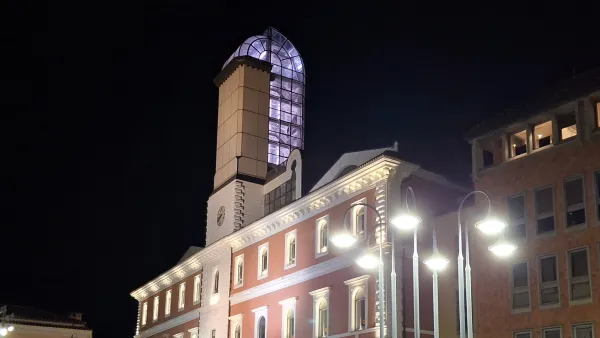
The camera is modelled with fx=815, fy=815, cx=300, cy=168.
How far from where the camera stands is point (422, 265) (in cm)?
3562

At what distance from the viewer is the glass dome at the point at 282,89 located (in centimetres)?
5856

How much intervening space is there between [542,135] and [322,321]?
13.8 m

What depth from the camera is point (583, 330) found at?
2798 cm

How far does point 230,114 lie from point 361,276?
821 inches

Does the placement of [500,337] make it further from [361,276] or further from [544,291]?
[361,276]

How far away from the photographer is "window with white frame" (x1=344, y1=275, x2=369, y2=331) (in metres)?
35.5

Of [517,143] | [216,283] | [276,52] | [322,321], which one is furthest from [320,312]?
[276,52]

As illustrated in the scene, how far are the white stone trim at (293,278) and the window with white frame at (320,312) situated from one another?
890 millimetres

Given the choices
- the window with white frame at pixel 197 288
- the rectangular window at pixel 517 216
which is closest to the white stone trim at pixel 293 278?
the window with white frame at pixel 197 288

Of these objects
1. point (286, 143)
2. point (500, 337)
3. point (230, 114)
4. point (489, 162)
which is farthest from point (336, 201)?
point (286, 143)

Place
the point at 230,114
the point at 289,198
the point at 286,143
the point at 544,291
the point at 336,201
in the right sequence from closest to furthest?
the point at 544,291 < the point at 336,201 < the point at 289,198 < the point at 230,114 < the point at 286,143

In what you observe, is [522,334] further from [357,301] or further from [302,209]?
[302,209]

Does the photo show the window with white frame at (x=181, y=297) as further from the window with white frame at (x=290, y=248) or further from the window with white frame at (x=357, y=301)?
the window with white frame at (x=357, y=301)

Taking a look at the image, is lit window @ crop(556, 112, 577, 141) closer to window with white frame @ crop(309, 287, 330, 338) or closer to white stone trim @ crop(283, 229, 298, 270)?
window with white frame @ crop(309, 287, 330, 338)
